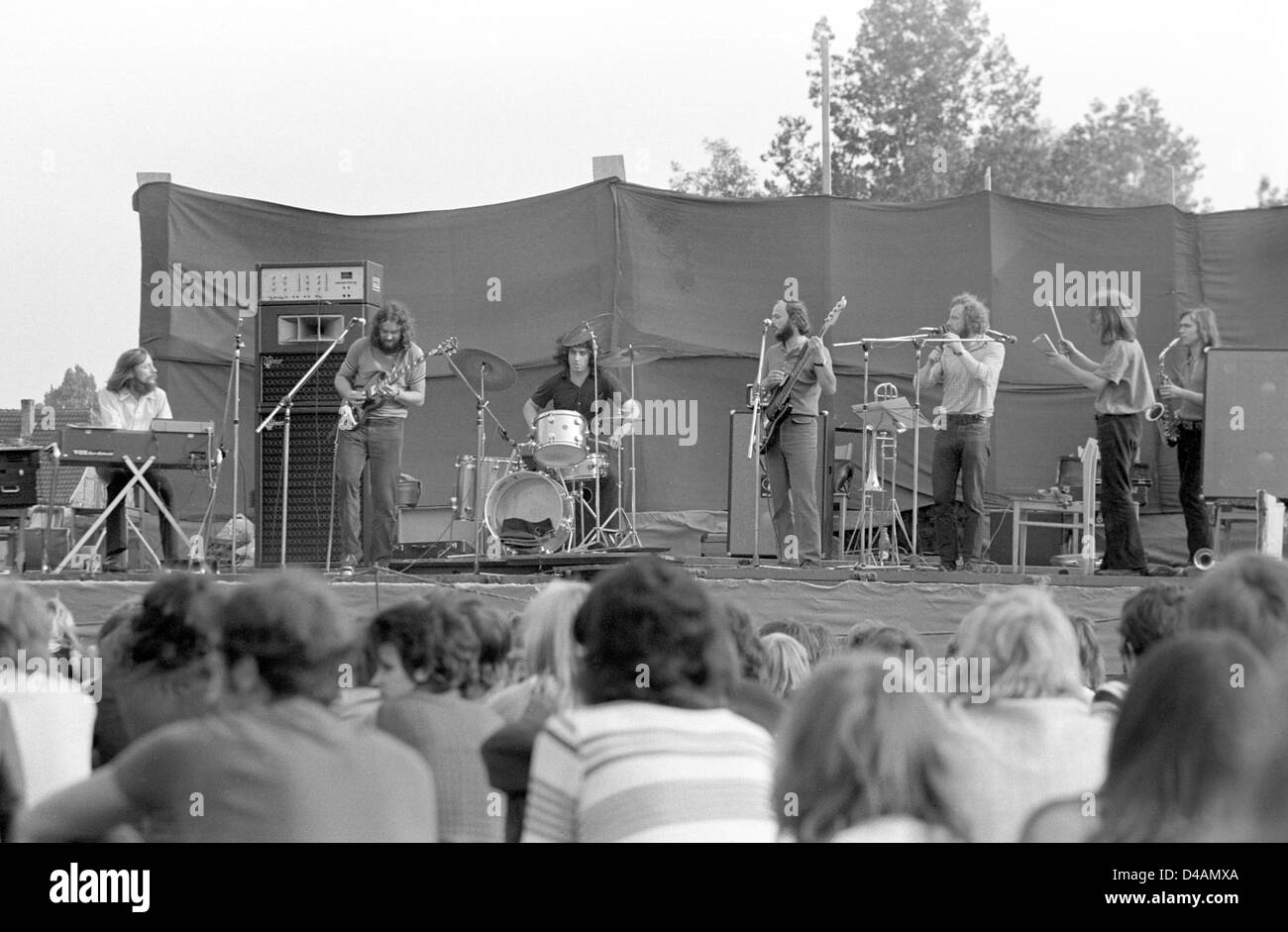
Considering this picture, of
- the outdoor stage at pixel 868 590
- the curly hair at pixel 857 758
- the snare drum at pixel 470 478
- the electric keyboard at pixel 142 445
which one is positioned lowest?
the outdoor stage at pixel 868 590

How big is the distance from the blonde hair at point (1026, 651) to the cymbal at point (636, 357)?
8.83 metres

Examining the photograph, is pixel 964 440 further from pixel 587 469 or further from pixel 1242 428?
pixel 587 469

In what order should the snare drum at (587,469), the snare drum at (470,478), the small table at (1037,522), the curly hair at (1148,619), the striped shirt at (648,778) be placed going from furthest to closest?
the snare drum at (470,478) < the small table at (1037,522) < the snare drum at (587,469) < the curly hair at (1148,619) < the striped shirt at (648,778)

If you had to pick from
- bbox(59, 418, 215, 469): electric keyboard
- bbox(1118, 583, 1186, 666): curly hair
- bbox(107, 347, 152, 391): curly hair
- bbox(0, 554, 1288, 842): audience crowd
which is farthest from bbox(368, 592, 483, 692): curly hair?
bbox(107, 347, 152, 391): curly hair

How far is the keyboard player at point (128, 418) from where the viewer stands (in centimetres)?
978

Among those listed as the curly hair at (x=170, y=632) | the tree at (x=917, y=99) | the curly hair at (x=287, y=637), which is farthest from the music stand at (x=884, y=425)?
the tree at (x=917, y=99)

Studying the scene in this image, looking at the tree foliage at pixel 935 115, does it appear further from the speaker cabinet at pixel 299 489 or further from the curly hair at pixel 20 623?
the curly hair at pixel 20 623

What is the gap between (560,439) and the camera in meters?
10.3

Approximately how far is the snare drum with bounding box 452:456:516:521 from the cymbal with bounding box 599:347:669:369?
1.34 m

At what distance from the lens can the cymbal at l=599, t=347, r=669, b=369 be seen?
12.4 meters

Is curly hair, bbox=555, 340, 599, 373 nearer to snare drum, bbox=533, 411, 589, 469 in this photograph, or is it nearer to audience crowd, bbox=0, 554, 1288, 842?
snare drum, bbox=533, 411, 589, 469
